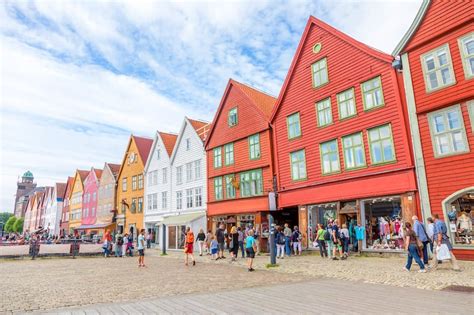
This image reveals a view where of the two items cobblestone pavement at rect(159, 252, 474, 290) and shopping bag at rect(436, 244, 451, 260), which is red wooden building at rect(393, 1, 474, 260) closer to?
cobblestone pavement at rect(159, 252, 474, 290)

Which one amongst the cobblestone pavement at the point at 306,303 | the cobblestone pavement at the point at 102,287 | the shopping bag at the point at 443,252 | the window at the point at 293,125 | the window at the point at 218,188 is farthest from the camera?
the window at the point at 218,188

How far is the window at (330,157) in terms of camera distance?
19.7 m

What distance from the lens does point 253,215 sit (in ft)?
82.6

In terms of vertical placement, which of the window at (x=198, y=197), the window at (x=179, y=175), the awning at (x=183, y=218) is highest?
the window at (x=179, y=175)

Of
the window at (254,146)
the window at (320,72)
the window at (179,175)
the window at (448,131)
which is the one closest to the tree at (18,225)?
the window at (179,175)

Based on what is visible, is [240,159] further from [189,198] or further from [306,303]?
[306,303]

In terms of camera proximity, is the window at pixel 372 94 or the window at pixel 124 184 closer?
the window at pixel 372 94

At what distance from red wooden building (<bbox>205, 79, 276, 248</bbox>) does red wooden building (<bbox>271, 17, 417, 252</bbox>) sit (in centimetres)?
174

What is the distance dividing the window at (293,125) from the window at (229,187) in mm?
6937

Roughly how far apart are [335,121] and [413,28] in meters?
6.10

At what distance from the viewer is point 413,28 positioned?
16.2 meters

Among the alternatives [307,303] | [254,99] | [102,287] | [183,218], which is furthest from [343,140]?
[183,218]

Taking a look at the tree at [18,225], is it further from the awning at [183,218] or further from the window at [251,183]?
the window at [251,183]

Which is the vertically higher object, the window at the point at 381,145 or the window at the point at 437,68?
the window at the point at 437,68
